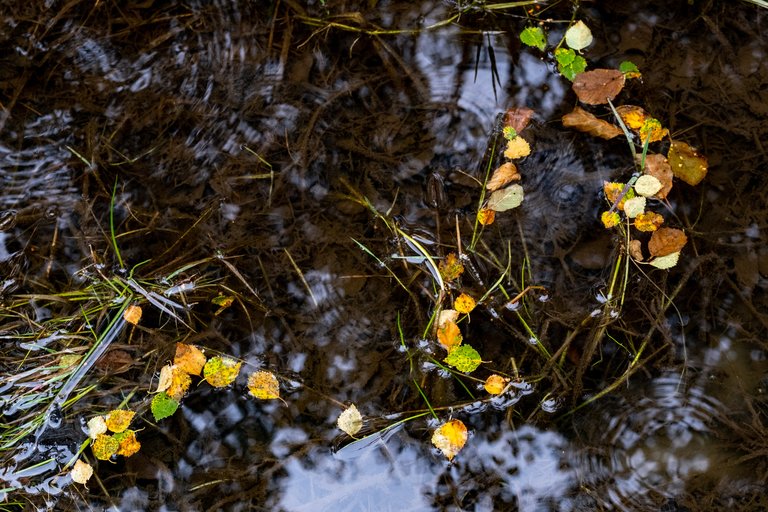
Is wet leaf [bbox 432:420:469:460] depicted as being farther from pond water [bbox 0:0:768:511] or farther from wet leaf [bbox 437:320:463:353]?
wet leaf [bbox 437:320:463:353]

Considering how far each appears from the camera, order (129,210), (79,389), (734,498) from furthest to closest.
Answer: (129,210) → (79,389) → (734,498)

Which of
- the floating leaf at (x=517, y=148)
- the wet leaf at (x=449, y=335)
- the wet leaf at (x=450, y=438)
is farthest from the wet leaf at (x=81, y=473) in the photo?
the floating leaf at (x=517, y=148)

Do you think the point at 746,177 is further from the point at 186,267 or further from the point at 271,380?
the point at 186,267

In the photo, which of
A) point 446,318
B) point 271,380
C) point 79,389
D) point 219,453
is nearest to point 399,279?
point 446,318

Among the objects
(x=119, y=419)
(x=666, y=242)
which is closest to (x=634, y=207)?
(x=666, y=242)

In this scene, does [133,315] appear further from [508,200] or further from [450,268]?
[508,200]
